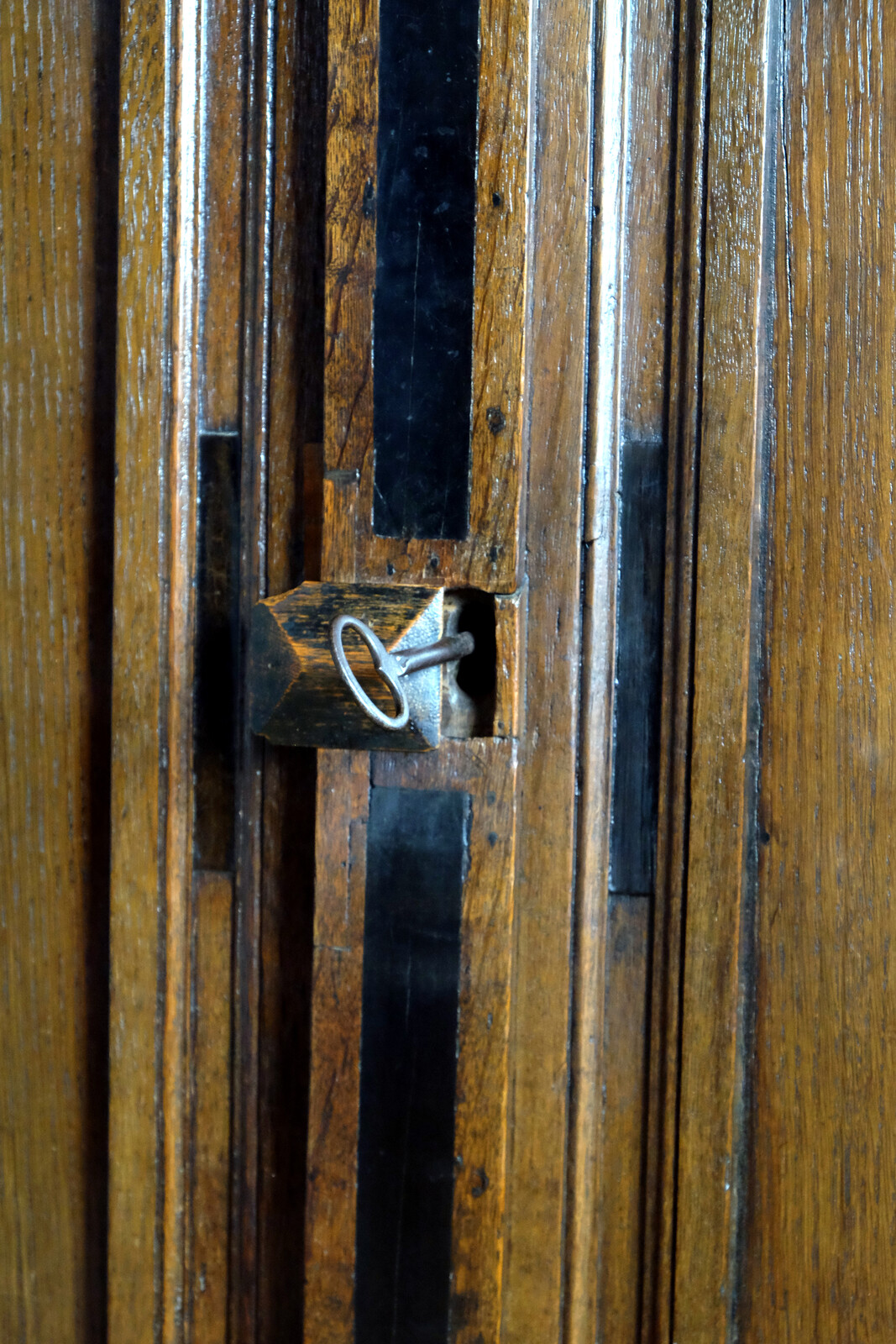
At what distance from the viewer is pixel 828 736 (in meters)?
0.54

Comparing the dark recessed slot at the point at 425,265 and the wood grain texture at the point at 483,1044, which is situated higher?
the dark recessed slot at the point at 425,265

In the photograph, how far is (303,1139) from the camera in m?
0.57

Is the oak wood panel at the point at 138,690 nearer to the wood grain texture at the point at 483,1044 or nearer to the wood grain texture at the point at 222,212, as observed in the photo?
the wood grain texture at the point at 222,212

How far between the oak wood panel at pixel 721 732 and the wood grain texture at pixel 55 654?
1.18 feet

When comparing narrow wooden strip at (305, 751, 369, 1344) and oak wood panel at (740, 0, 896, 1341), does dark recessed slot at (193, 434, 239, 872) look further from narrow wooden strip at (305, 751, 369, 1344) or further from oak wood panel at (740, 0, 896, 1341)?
oak wood panel at (740, 0, 896, 1341)

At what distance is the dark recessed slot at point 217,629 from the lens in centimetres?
57

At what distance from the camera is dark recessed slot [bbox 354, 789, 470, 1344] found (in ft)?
1.74

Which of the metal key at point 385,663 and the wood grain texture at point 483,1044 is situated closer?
the metal key at point 385,663

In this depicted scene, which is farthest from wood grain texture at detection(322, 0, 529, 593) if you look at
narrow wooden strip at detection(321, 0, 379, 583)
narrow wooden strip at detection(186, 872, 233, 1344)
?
narrow wooden strip at detection(186, 872, 233, 1344)

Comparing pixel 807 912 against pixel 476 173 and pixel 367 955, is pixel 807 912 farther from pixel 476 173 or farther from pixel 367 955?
pixel 476 173


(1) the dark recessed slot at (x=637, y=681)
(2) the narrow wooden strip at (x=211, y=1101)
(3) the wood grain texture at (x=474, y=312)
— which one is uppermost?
(3) the wood grain texture at (x=474, y=312)

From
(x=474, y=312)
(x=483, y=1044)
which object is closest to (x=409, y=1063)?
(x=483, y=1044)

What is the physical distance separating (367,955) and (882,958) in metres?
0.30

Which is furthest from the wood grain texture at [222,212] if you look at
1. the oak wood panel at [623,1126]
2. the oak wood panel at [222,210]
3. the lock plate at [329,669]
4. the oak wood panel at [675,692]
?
the oak wood panel at [623,1126]
